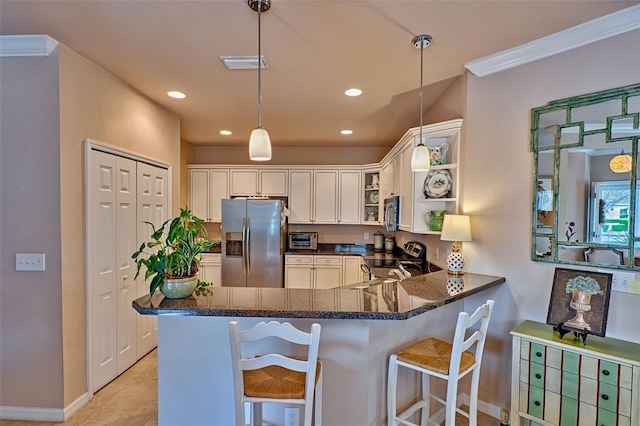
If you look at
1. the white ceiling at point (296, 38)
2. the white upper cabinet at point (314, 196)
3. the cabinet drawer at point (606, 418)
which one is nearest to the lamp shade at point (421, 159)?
the white ceiling at point (296, 38)

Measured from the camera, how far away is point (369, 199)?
16.5 feet

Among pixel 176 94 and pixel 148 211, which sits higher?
pixel 176 94

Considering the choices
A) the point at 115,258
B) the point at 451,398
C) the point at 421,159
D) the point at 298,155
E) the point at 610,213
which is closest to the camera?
the point at 451,398

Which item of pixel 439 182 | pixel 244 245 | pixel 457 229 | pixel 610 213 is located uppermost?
pixel 439 182

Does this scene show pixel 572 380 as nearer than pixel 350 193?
Yes

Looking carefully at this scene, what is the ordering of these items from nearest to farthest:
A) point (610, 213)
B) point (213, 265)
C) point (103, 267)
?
point (610, 213) < point (103, 267) < point (213, 265)

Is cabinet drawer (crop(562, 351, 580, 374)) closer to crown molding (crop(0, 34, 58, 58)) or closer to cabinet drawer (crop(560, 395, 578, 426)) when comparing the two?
cabinet drawer (crop(560, 395, 578, 426))

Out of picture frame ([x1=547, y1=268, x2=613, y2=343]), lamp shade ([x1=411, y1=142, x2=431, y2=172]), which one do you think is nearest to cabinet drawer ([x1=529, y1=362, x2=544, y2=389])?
picture frame ([x1=547, y1=268, x2=613, y2=343])

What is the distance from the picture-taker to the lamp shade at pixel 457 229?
7.57 ft

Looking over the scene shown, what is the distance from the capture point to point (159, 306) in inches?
58.6

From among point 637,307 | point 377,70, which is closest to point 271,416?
point 637,307

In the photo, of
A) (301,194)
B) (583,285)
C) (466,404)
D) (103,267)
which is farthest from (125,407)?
(301,194)

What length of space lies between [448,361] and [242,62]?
2347 millimetres

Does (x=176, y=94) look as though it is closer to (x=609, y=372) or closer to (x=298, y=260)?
(x=298, y=260)
